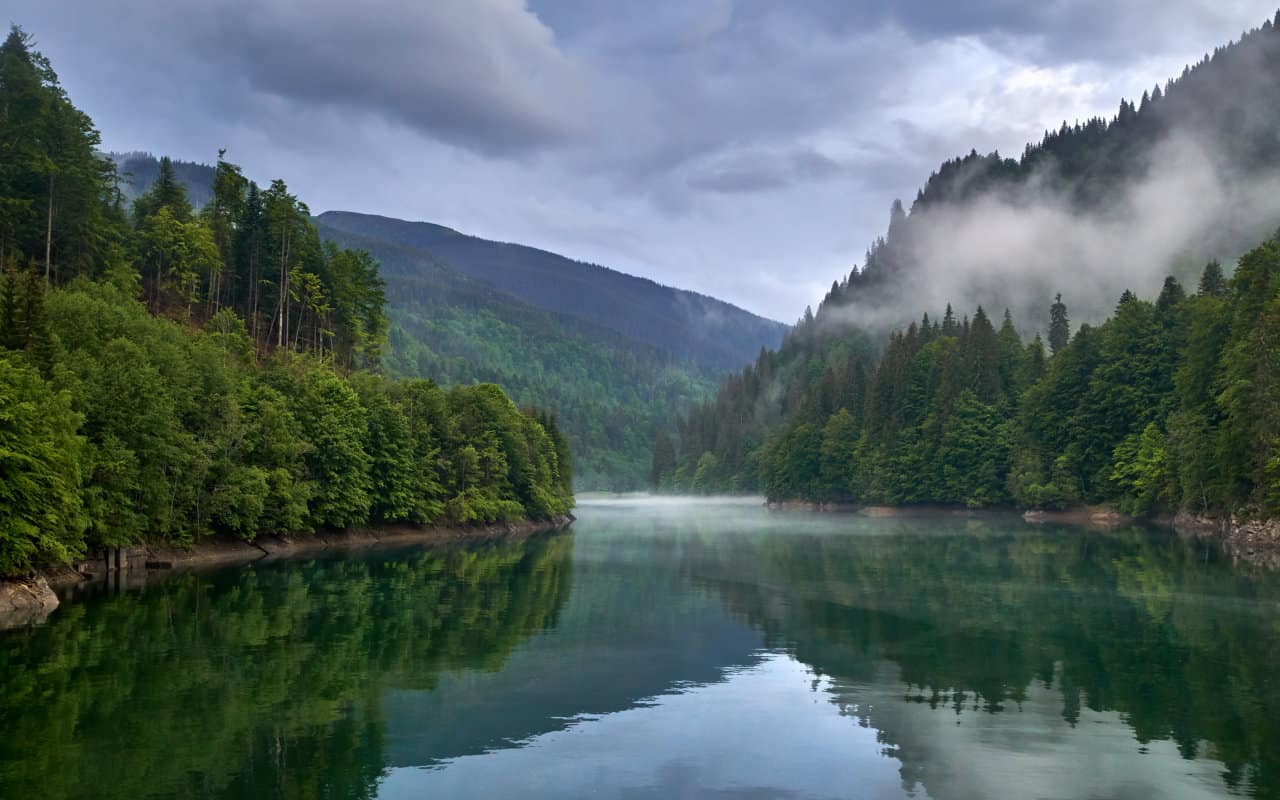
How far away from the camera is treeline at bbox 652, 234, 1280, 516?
276 feet

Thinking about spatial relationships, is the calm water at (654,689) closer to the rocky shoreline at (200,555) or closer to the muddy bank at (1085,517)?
the rocky shoreline at (200,555)

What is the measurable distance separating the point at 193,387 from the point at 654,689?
49.6 meters

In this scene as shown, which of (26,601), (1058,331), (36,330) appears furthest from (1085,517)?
(26,601)

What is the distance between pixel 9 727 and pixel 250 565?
44.9 metres

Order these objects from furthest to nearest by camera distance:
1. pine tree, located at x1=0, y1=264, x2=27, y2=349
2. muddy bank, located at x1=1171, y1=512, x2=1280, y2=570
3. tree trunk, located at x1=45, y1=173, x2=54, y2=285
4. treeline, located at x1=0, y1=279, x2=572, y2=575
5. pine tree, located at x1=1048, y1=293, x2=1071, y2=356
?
pine tree, located at x1=1048, y1=293, x2=1071, y2=356 → tree trunk, located at x1=45, y1=173, x2=54, y2=285 → muddy bank, located at x1=1171, y1=512, x2=1280, y2=570 → pine tree, located at x1=0, y1=264, x2=27, y2=349 → treeline, located at x1=0, y1=279, x2=572, y2=575

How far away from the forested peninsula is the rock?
88cm

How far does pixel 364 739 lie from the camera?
23797 millimetres

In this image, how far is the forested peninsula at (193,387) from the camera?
51.1m

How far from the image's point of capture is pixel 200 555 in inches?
2685

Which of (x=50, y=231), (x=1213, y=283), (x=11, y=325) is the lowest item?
(x=11, y=325)

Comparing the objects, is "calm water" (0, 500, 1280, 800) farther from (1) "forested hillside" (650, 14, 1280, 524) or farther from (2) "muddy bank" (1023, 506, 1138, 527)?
(2) "muddy bank" (1023, 506, 1138, 527)

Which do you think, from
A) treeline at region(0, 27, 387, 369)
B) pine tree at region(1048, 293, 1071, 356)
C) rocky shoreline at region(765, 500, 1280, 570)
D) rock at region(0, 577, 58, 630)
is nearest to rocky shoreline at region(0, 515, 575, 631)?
rock at region(0, 577, 58, 630)

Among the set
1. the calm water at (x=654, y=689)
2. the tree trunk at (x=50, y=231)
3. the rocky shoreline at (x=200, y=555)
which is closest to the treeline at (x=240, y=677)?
the calm water at (x=654, y=689)

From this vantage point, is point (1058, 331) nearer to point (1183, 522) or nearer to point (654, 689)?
point (1183, 522)
